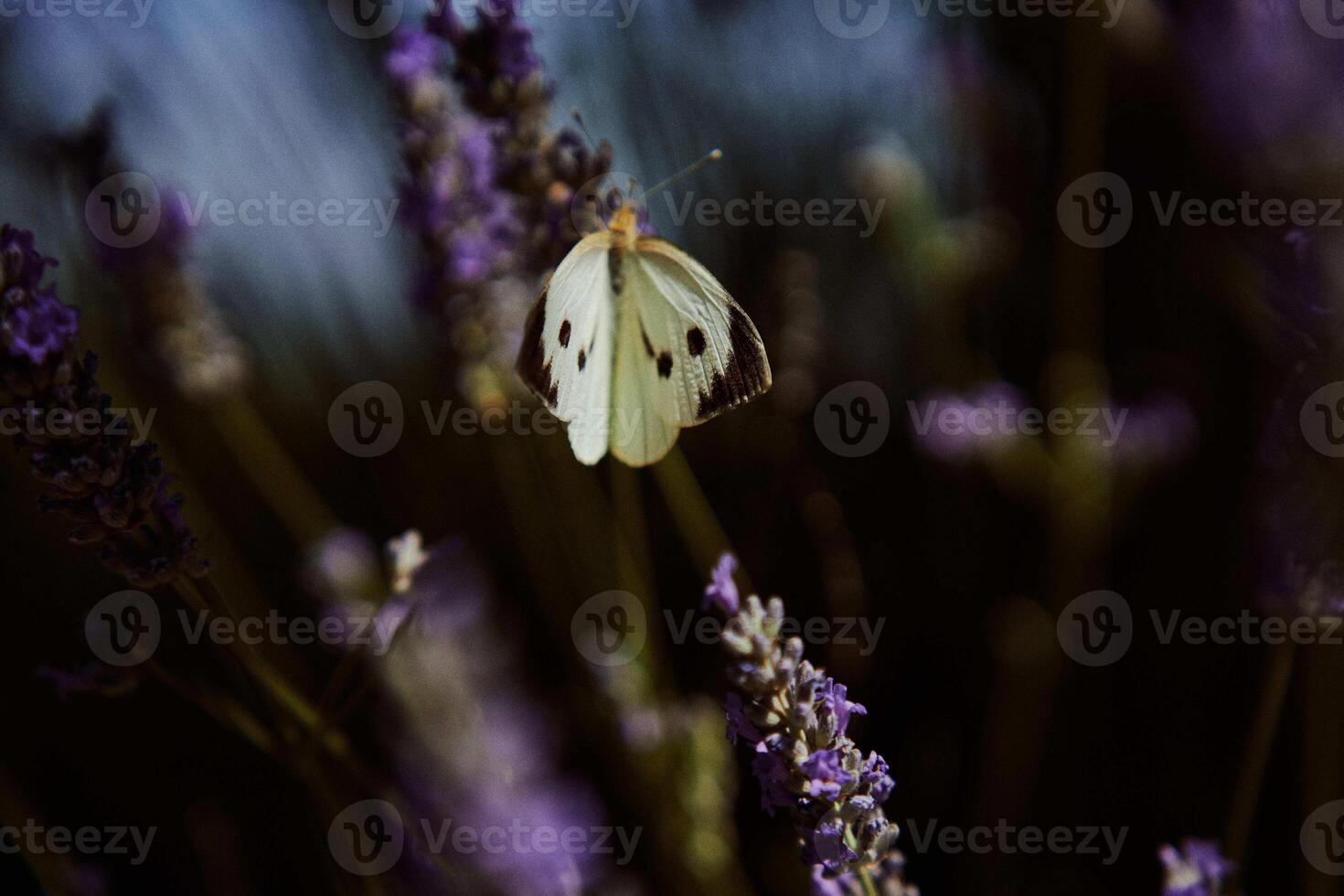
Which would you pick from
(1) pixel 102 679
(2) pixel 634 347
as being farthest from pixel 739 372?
(1) pixel 102 679

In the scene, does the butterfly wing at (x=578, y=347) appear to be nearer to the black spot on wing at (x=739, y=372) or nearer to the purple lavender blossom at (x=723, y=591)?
the black spot on wing at (x=739, y=372)

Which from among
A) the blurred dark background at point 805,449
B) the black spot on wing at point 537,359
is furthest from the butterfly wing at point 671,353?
the blurred dark background at point 805,449

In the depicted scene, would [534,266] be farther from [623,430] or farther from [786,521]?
[786,521]

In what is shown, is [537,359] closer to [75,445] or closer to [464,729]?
[75,445]

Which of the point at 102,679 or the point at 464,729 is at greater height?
the point at 464,729

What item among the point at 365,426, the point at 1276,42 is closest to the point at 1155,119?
the point at 1276,42

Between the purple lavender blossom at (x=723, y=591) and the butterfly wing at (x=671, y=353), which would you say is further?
the butterfly wing at (x=671, y=353)
